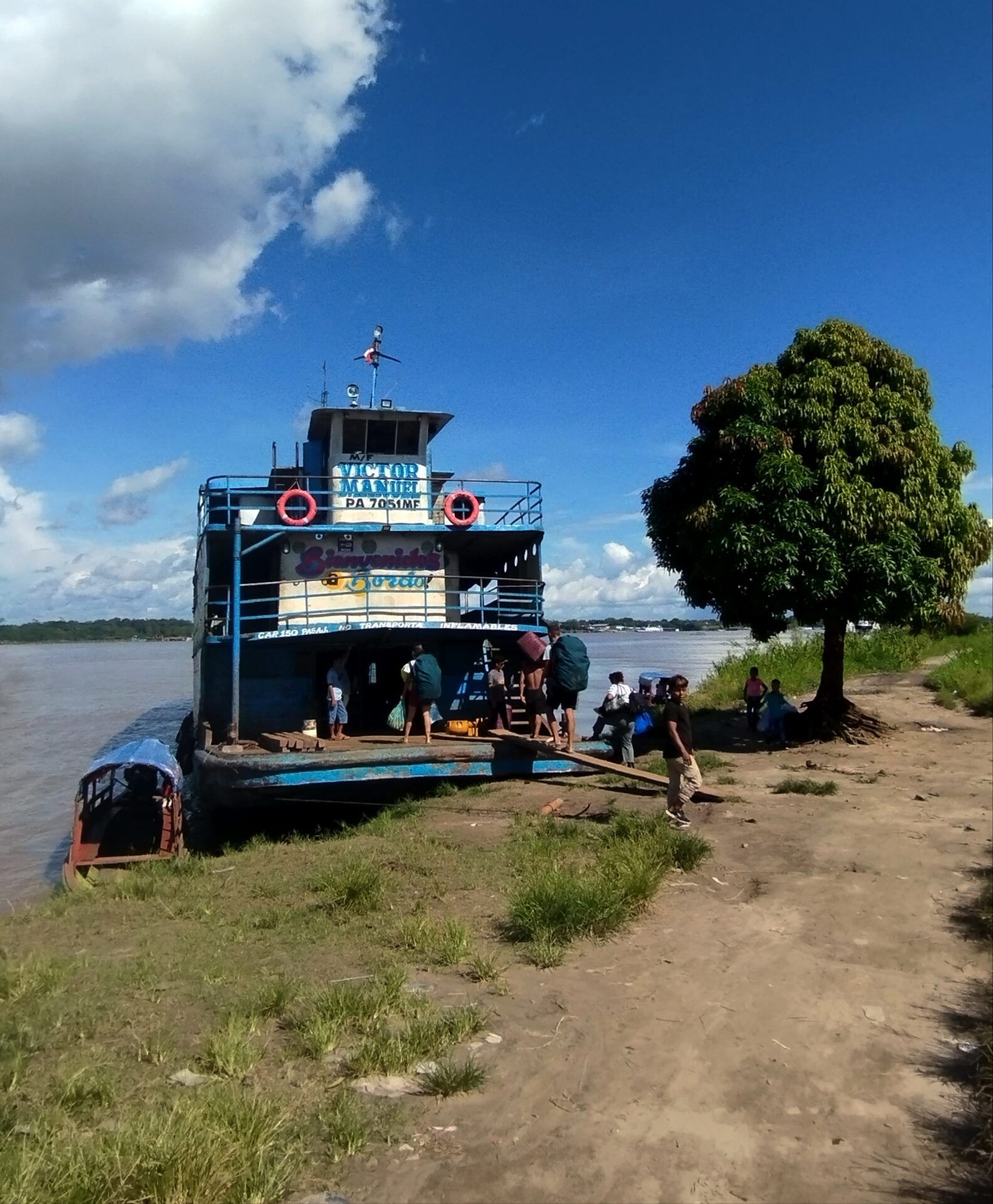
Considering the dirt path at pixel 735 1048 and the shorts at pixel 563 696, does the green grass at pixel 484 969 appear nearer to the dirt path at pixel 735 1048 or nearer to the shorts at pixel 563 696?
the dirt path at pixel 735 1048

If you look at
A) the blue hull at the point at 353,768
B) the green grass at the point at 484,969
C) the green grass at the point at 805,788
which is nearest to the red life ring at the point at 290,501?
the blue hull at the point at 353,768

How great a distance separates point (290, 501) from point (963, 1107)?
11046mm

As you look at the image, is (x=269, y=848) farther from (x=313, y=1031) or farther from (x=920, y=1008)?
(x=920, y=1008)

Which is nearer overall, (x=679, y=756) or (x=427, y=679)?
(x=679, y=756)

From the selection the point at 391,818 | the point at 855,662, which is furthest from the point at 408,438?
the point at 855,662

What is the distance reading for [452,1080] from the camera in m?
4.68

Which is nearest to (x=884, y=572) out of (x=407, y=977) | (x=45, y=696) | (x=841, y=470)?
(x=841, y=470)

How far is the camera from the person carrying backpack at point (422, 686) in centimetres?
1273

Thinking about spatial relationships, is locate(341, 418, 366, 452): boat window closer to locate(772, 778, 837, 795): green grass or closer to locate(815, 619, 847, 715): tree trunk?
locate(815, 619, 847, 715): tree trunk

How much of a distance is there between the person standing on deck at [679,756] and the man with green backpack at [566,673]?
2.60 meters

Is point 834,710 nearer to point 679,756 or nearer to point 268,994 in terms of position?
point 679,756

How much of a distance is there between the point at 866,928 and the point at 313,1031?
3.77 metres

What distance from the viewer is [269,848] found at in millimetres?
10797

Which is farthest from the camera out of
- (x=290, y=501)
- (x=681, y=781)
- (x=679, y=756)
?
(x=290, y=501)
